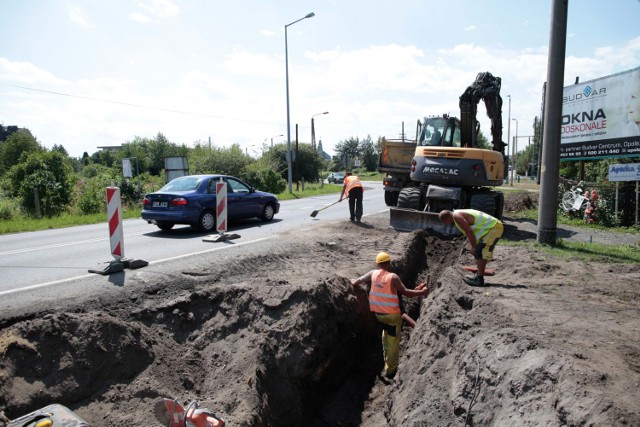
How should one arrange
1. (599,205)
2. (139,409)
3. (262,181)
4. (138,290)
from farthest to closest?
(262,181)
(599,205)
(138,290)
(139,409)

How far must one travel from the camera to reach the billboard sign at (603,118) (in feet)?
46.2

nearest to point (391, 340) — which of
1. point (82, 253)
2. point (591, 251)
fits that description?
point (591, 251)

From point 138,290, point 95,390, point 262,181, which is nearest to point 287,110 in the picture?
point 262,181

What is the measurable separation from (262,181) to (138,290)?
→ 2615 cm

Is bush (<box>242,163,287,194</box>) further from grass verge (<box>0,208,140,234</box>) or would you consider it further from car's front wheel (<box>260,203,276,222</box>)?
car's front wheel (<box>260,203,276,222</box>)

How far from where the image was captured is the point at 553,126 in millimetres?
9742

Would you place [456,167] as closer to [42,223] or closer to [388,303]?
[388,303]

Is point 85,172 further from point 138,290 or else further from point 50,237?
point 138,290

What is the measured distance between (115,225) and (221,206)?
125 inches

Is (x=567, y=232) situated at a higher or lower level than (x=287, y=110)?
lower

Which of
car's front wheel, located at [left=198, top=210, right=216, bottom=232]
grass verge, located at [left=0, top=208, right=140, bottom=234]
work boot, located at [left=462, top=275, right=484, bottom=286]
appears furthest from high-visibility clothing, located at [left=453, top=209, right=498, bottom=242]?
grass verge, located at [left=0, top=208, right=140, bottom=234]

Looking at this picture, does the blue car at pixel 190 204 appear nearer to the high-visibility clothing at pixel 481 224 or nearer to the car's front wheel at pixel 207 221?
the car's front wheel at pixel 207 221

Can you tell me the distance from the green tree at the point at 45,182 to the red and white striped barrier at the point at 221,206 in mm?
13008

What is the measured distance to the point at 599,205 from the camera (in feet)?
47.5
